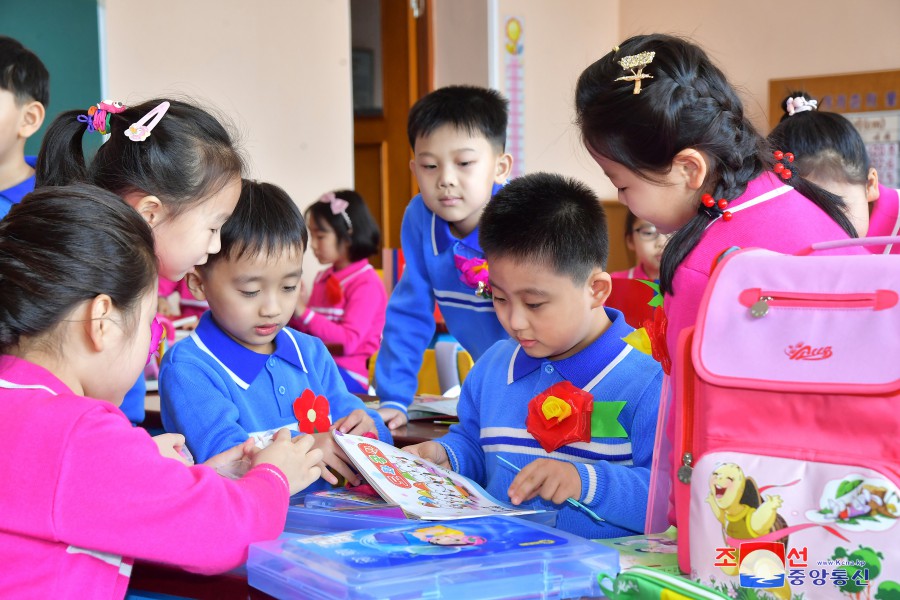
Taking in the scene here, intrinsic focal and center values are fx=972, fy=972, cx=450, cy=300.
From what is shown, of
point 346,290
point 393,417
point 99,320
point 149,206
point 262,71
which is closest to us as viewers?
point 99,320

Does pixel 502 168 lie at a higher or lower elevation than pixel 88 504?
higher

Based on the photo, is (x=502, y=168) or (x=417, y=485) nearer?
(x=417, y=485)

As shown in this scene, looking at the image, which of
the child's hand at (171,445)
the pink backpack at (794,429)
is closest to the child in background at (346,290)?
the child's hand at (171,445)

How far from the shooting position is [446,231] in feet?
8.28

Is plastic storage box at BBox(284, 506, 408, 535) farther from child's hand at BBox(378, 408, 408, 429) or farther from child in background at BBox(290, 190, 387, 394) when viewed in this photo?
child in background at BBox(290, 190, 387, 394)

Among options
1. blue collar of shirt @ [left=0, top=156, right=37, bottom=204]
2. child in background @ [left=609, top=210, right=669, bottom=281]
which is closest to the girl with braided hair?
blue collar of shirt @ [left=0, top=156, right=37, bottom=204]

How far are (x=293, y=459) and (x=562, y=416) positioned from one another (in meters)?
0.45

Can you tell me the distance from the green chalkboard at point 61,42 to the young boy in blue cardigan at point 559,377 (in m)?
2.56

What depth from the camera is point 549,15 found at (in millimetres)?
6258

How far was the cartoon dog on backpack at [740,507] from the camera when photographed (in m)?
0.97

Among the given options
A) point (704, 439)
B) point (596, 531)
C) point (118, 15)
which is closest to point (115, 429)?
point (704, 439)

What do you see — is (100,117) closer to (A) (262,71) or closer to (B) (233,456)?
(B) (233,456)

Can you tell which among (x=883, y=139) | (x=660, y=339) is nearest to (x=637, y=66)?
A: (x=660, y=339)

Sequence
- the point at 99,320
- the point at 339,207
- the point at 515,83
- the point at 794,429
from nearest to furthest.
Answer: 1. the point at 794,429
2. the point at 99,320
3. the point at 339,207
4. the point at 515,83
